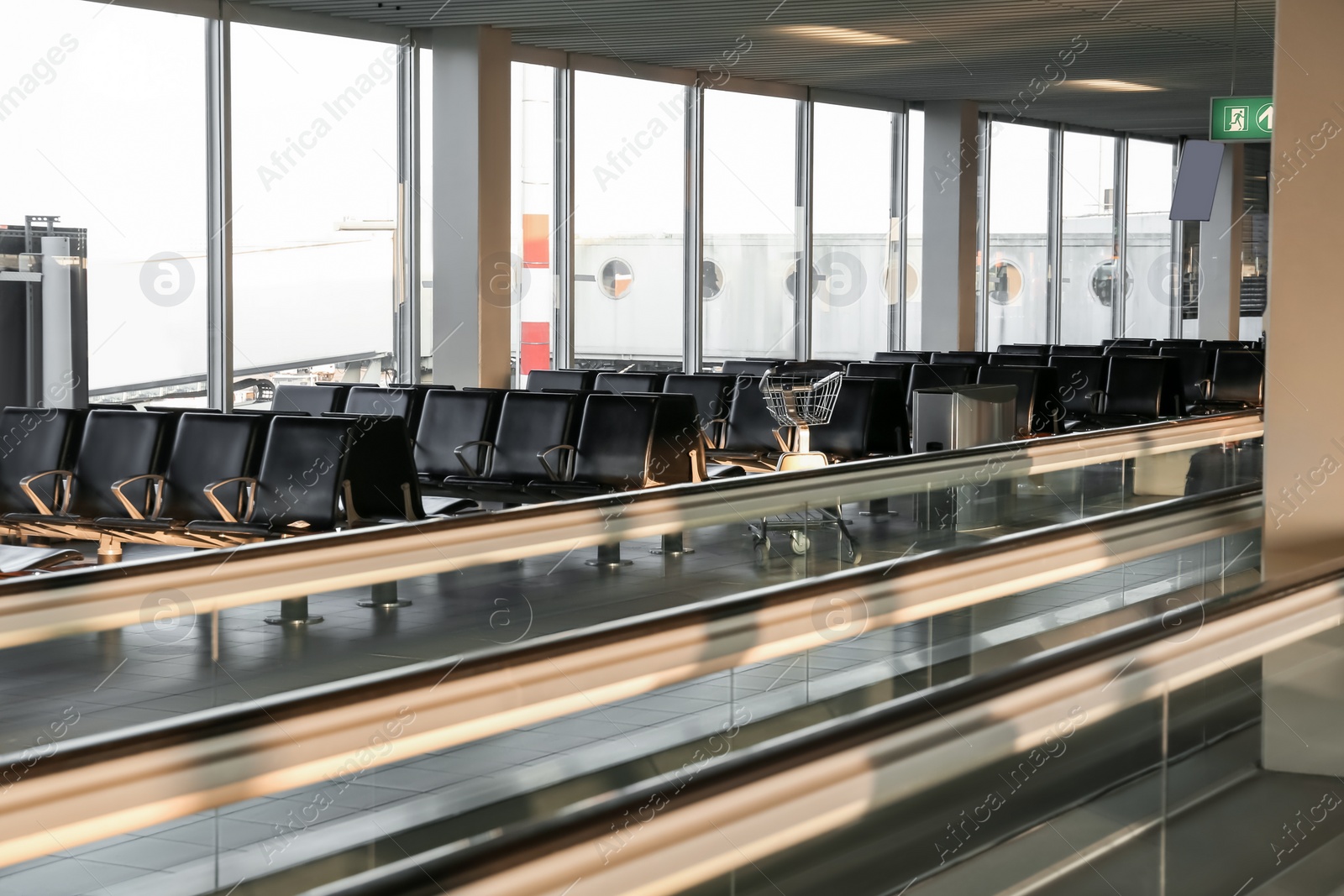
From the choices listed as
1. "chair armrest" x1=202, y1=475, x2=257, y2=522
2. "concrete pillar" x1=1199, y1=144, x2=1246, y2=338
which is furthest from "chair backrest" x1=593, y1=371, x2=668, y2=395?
"concrete pillar" x1=1199, y1=144, x2=1246, y2=338

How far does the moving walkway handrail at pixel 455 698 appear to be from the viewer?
6.34 ft

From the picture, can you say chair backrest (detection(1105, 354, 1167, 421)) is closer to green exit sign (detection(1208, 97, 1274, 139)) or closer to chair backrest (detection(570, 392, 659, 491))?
green exit sign (detection(1208, 97, 1274, 139))

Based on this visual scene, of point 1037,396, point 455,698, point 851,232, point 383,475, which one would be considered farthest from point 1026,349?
point 455,698

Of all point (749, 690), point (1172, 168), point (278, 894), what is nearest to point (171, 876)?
point (278, 894)

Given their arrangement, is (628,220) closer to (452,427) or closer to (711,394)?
(711,394)

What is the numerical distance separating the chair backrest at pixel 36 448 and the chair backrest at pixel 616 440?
7.47ft

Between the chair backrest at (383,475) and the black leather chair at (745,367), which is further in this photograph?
the black leather chair at (745,367)

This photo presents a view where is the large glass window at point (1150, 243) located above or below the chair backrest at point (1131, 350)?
above

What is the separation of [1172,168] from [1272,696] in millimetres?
21032

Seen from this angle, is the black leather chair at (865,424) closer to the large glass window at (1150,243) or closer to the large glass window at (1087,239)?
the large glass window at (1087,239)

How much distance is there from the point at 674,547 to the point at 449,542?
2.93ft

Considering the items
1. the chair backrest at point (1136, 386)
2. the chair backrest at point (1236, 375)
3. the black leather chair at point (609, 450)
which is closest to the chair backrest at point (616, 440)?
the black leather chair at point (609, 450)

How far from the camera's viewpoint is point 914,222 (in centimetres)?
1723

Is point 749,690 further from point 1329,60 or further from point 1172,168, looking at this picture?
point 1172,168
